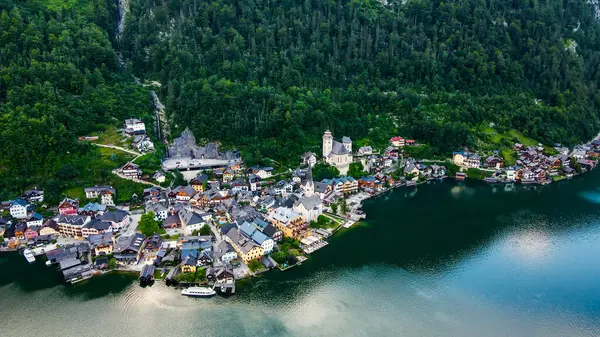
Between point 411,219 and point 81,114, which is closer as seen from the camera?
point 411,219

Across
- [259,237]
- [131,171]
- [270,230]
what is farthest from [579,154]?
[131,171]

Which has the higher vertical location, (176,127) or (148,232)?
(176,127)

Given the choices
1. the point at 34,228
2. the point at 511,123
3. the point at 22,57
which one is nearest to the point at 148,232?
the point at 34,228

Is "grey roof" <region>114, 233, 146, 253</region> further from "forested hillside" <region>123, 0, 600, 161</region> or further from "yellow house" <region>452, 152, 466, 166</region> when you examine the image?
"yellow house" <region>452, 152, 466, 166</region>

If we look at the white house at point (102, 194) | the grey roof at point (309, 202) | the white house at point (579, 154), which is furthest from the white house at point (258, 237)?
the white house at point (579, 154)

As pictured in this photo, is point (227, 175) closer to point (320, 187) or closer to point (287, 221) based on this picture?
point (320, 187)

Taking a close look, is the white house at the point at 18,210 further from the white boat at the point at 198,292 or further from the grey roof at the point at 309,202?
the grey roof at the point at 309,202

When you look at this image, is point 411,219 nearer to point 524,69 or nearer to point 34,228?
point 34,228
